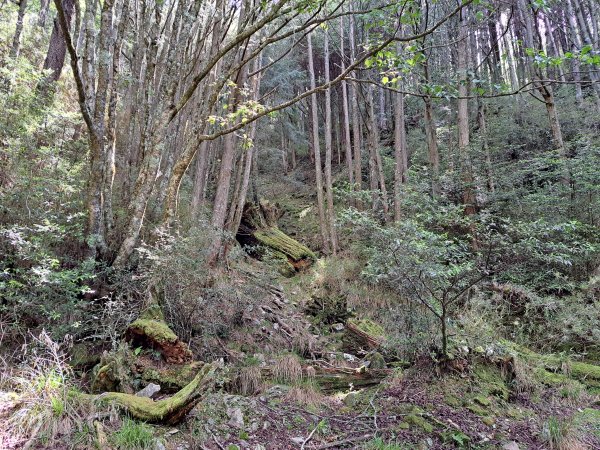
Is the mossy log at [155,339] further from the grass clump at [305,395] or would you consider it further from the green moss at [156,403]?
the grass clump at [305,395]

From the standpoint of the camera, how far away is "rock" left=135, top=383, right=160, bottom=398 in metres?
3.60

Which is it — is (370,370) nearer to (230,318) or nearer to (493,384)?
(493,384)

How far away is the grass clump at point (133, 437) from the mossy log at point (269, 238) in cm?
737

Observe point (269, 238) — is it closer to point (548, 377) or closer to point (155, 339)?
point (155, 339)

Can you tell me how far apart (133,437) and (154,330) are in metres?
1.69

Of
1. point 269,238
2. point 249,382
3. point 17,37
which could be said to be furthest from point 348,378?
point 17,37

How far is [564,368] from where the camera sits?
16.6ft

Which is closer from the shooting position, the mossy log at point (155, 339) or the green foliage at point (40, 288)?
the green foliage at point (40, 288)

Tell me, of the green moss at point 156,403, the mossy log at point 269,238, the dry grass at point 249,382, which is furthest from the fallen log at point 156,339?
the mossy log at point 269,238

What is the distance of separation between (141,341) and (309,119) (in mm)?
18271

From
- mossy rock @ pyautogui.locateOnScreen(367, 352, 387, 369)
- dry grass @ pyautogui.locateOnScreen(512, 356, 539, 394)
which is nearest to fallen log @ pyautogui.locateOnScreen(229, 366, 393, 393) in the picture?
mossy rock @ pyautogui.locateOnScreen(367, 352, 387, 369)

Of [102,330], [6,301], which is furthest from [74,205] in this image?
[102,330]

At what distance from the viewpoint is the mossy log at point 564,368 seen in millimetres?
4861

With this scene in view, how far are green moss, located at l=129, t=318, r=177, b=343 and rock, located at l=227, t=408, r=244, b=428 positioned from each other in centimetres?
114
